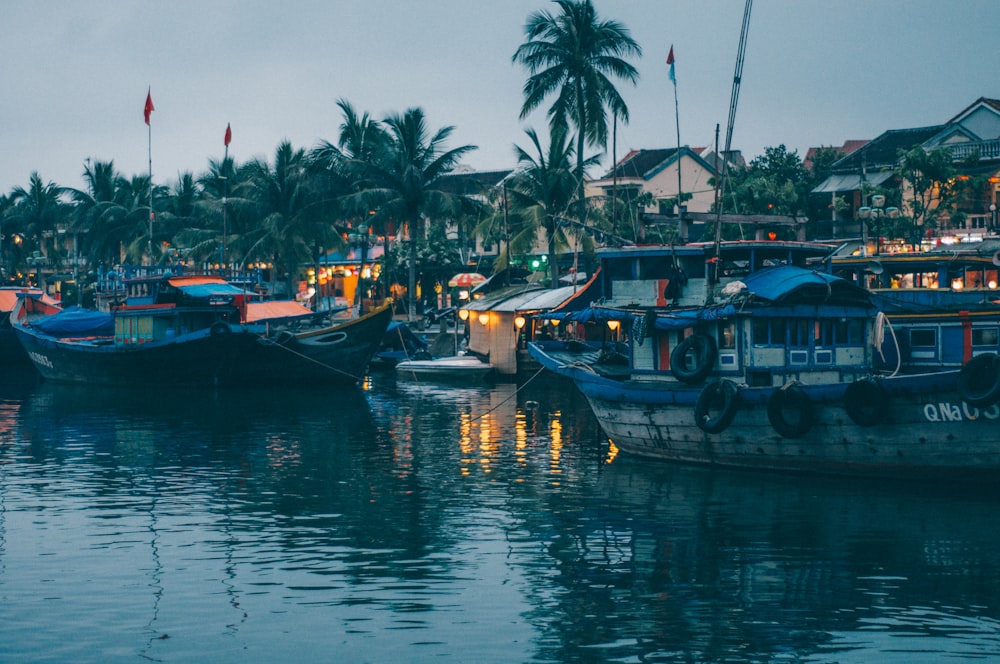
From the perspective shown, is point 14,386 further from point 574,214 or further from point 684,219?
point 684,219

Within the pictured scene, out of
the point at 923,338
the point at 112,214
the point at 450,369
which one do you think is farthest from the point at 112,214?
the point at 923,338

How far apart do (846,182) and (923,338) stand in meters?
38.8

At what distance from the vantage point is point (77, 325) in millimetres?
55844

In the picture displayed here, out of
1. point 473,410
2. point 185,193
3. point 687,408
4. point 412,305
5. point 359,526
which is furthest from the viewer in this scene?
point 185,193

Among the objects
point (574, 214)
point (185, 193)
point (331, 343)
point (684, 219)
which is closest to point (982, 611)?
point (684, 219)

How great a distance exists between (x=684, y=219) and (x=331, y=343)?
22178mm

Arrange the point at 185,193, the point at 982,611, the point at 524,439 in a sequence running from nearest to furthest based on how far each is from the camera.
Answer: the point at 982,611 → the point at 524,439 → the point at 185,193

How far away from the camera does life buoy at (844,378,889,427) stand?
2103cm

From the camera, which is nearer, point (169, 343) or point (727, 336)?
point (727, 336)

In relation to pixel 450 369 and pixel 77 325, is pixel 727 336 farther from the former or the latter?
pixel 77 325

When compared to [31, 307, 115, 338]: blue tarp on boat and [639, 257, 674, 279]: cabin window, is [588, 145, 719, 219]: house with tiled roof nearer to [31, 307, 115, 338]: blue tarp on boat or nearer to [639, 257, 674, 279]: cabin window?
[31, 307, 115, 338]: blue tarp on boat

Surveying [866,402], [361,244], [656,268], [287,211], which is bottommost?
[866,402]

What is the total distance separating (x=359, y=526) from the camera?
2020 cm

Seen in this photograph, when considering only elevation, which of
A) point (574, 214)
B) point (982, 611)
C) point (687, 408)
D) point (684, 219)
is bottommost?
point (982, 611)
